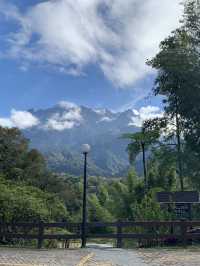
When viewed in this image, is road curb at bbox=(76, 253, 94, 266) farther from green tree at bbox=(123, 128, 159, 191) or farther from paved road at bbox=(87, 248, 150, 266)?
green tree at bbox=(123, 128, 159, 191)

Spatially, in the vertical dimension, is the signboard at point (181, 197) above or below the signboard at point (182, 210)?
above

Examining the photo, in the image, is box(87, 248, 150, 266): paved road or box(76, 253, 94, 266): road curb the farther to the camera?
box(87, 248, 150, 266): paved road

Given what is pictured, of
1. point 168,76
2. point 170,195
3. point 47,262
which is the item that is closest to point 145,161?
point 168,76

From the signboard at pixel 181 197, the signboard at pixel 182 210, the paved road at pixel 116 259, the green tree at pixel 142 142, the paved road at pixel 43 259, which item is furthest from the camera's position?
the green tree at pixel 142 142

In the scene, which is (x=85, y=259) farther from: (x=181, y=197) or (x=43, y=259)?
(x=181, y=197)

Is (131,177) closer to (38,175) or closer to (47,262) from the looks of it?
(38,175)

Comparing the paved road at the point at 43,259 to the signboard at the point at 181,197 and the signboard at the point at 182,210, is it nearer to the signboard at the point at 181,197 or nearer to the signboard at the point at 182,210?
the signboard at the point at 181,197

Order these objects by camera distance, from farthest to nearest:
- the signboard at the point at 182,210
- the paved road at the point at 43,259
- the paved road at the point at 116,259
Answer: the signboard at the point at 182,210, the paved road at the point at 116,259, the paved road at the point at 43,259

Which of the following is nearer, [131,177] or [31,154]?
[131,177]

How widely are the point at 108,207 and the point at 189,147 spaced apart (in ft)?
80.1

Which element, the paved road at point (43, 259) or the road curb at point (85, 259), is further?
the road curb at point (85, 259)

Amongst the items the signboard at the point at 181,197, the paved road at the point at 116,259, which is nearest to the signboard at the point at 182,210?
the signboard at the point at 181,197

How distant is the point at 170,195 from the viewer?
69.4ft

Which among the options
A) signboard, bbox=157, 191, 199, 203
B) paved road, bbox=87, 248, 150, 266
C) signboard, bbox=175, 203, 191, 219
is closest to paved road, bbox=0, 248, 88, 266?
paved road, bbox=87, 248, 150, 266
